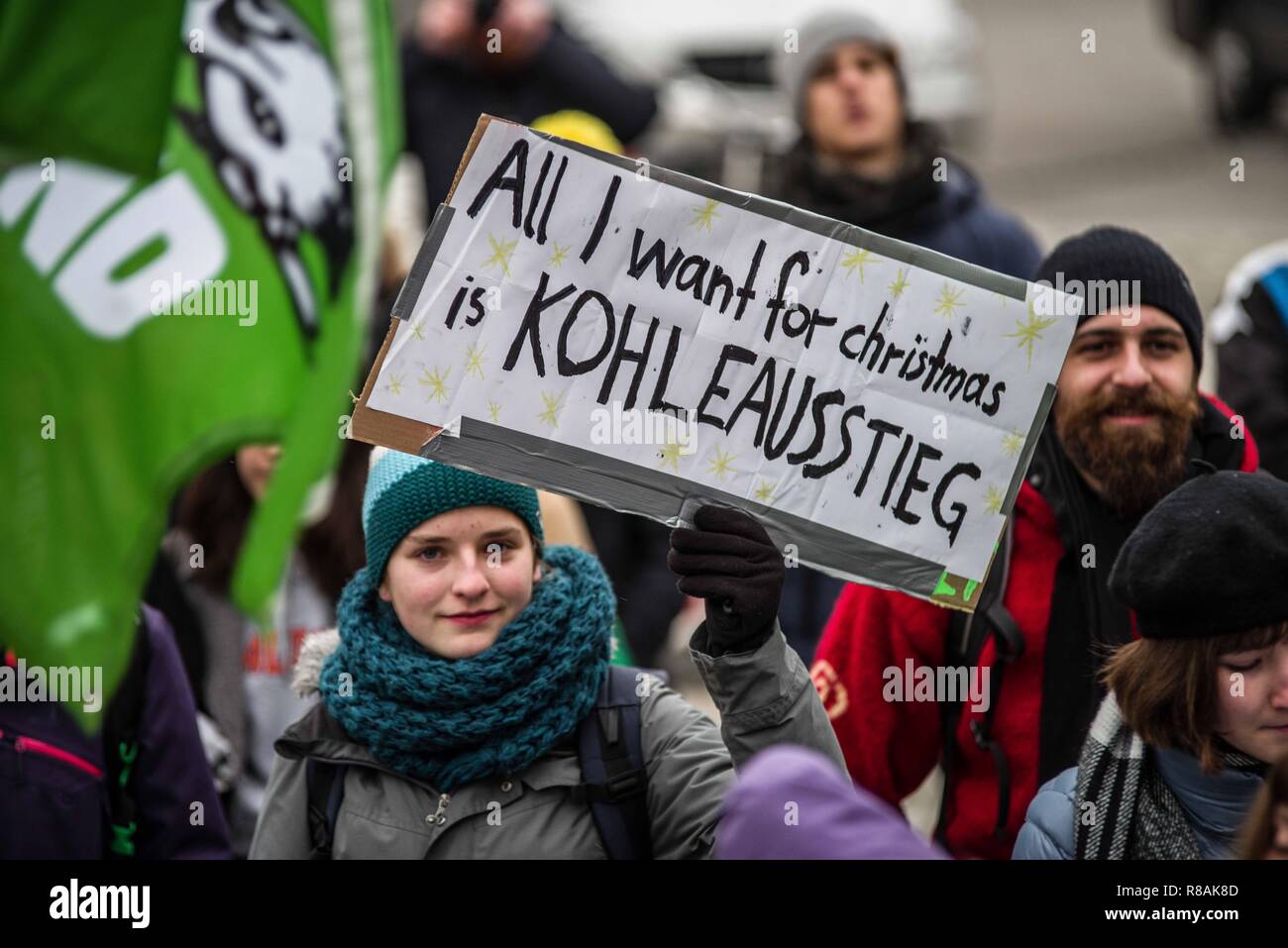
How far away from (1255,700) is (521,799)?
1.21 metres

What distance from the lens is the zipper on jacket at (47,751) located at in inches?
149

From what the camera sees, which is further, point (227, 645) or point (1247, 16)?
point (1247, 16)

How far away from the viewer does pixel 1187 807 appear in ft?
10.6

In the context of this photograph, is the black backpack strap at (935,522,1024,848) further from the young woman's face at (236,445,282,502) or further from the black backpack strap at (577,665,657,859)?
the young woman's face at (236,445,282,502)

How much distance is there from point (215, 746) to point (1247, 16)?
10.1 m

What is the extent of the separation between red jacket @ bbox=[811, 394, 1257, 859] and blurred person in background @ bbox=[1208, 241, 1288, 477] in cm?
108

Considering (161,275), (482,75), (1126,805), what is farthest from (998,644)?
(482,75)

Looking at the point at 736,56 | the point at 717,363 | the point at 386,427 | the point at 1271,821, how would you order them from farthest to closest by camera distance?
the point at 736,56 → the point at 717,363 → the point at 386,427 → the point at 1271,821

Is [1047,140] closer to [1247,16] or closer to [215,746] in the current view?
[1247,16]

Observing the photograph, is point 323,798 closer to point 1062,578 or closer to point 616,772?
point 616,772

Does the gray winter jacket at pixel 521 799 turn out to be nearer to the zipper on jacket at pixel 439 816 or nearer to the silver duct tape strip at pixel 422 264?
the zipper on jacket at pixel 439 816

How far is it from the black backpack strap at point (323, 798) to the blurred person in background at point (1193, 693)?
1158 millimetres

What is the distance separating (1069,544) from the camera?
376cm
